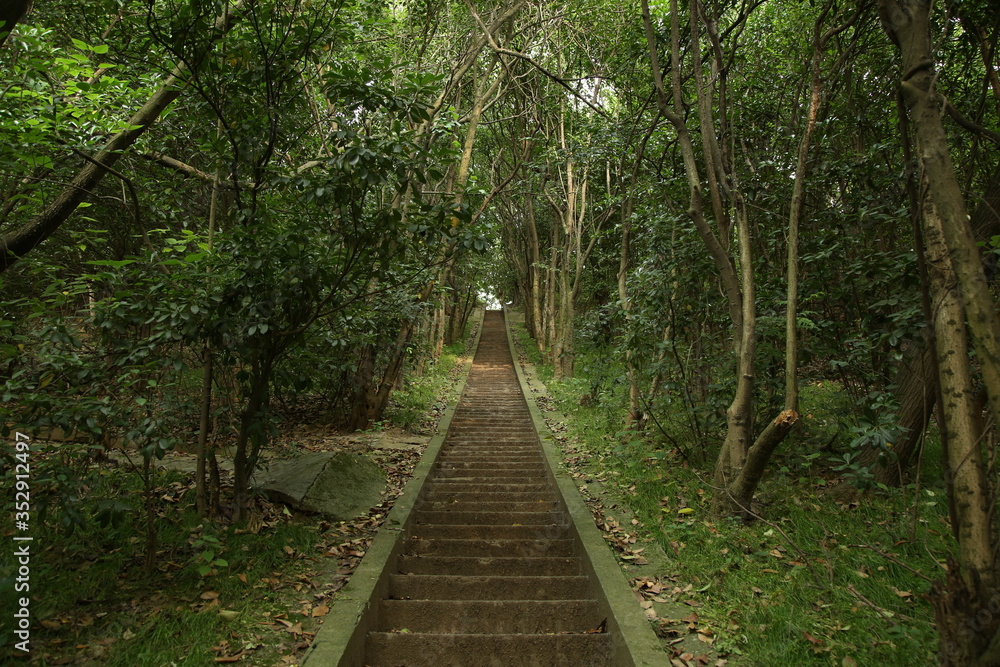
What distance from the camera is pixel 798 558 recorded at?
4.29 meters

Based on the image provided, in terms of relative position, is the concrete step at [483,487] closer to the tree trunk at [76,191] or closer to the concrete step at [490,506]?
the concrete step at [490,506]

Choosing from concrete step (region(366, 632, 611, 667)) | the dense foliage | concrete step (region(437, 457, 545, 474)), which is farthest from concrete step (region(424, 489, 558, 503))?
concrete step (region(366, 632, 611, 667))

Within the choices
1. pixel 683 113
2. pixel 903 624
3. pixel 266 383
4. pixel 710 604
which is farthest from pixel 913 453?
pixel 266 383

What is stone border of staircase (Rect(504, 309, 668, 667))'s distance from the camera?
11.1 feet

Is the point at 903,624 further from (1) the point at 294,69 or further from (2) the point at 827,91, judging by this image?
(1) the point at 294,69

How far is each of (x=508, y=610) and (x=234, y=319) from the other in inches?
115

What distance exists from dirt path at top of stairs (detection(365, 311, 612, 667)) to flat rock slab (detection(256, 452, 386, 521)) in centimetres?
66

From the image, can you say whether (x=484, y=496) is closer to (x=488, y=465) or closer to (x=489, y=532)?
(x=489, y=532)

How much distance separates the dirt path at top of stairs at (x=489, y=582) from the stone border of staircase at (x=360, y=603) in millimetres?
135

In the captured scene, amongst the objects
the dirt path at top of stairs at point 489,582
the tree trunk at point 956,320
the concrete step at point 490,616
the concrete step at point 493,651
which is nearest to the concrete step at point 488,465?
the dirt path at top of stairs at point 489,582

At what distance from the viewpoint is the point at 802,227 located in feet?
20.7

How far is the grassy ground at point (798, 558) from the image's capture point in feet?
10.7

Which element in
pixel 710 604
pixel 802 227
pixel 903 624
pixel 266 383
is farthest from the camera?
pixel 802 227

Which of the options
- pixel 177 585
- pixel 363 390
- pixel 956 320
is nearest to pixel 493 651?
pixel 177 585
